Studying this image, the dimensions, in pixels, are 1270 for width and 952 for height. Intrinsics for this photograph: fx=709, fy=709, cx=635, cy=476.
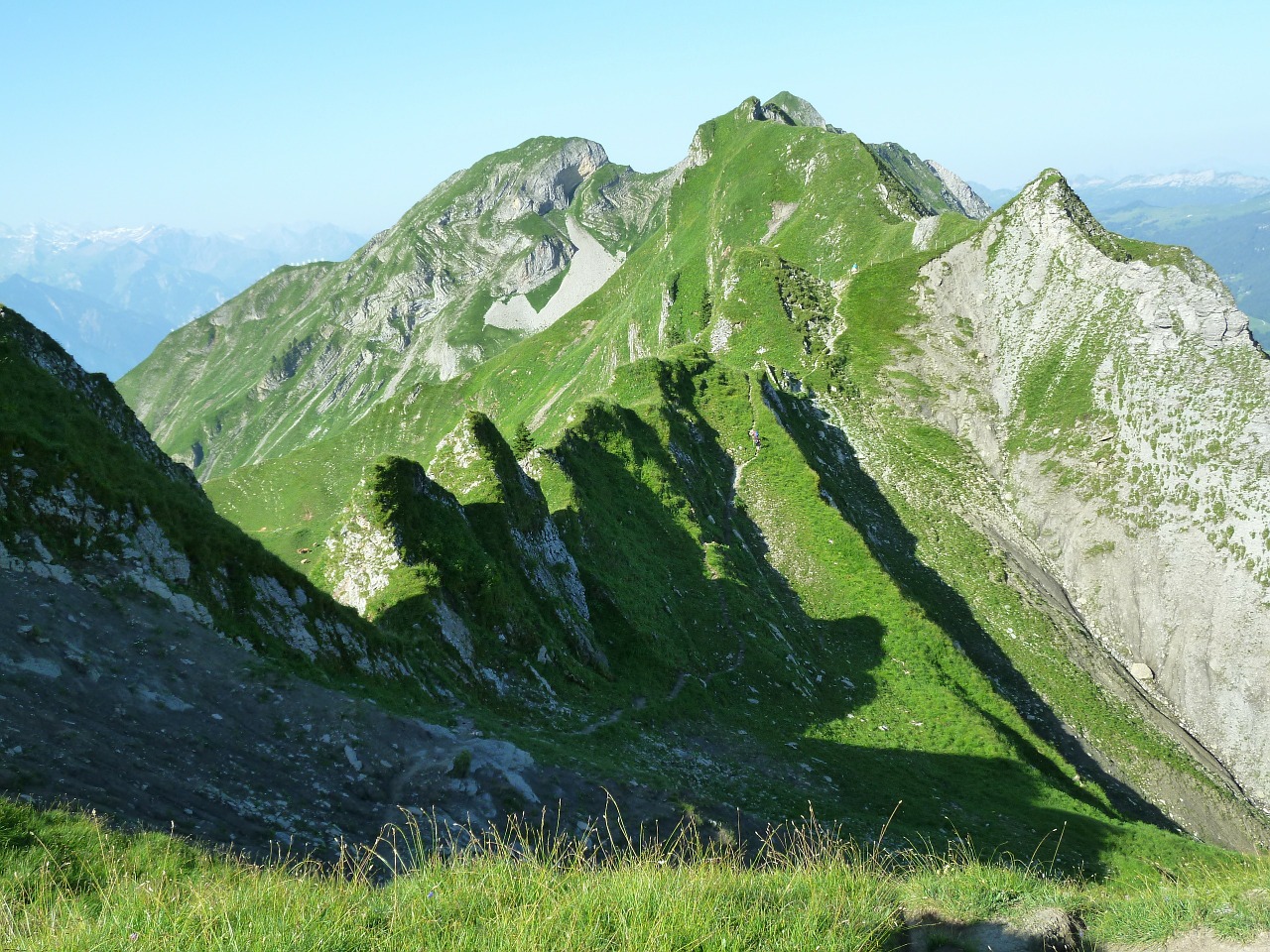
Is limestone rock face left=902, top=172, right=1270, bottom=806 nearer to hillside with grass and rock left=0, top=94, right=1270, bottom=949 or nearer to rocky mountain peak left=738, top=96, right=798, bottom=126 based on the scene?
hillside with grass and rock left=0, top=94, right=1270, bottom=949

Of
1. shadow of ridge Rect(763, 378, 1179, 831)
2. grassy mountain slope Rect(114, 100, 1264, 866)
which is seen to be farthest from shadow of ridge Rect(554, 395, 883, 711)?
Result: shadow of ridge Rect(763, 378, 1179, 831)

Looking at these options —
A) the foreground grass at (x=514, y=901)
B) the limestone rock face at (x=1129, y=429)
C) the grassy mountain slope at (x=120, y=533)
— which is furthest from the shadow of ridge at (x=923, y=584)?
the grassy mountain slope at (x=120, y=533)

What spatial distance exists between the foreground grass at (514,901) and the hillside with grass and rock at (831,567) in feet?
10.1

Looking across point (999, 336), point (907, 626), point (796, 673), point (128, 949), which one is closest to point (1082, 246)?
point (999, 336)

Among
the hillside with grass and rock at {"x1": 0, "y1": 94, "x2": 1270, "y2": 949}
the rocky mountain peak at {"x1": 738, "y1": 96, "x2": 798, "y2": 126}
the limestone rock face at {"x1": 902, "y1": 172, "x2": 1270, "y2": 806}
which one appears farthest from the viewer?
the rocky mountain peak at {"x1": 738, "y1": 96, "x2": 798, "y2": 126}

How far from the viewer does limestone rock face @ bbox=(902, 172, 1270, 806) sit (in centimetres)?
6317

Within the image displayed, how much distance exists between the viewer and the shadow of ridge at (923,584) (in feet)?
153

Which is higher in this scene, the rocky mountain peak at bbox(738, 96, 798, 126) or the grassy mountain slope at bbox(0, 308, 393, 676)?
the rocky mountain peak at bbox(738, 96, 798, 126)

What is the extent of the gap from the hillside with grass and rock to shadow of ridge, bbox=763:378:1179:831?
370 mm

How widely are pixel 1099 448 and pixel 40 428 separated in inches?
3387

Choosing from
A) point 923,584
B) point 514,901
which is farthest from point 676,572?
point 514,901

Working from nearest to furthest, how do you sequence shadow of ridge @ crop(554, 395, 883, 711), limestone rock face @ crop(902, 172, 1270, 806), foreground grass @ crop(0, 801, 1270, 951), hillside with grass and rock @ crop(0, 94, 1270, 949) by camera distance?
1. foreground grass @ crop(0, 801, 1270, 951)
2. hillside with grass and rock @ crop(0, 94, 1270, 949)
3. shadow of ridge @ crop(554, 395, 883, 711)
4. limestone rock face @ crop(902, 172, 1270, 806)

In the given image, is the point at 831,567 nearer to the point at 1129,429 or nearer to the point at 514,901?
the point at 1129,429

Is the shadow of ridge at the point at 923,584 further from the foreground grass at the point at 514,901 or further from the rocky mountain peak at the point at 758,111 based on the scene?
the rocky mountain peak at the point at 758,111
